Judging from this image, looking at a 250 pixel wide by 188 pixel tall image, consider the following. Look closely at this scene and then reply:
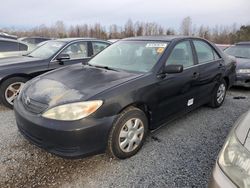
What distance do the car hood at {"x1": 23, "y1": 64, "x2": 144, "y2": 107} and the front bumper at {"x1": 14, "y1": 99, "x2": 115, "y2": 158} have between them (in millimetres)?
242

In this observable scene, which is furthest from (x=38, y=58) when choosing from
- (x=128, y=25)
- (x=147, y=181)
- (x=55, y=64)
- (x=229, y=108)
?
(x=128, y=25)

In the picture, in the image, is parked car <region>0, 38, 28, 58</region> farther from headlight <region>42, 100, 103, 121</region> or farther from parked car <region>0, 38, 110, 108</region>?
headlight <region>42, 100, 103, 121</region>

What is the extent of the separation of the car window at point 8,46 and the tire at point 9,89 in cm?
277

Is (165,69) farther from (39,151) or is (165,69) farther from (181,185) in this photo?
(39,151)

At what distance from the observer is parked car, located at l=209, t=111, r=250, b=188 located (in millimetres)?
1405

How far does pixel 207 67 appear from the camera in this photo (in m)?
4.21

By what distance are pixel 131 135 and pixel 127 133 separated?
0.25 feet

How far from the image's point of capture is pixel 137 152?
3090 mm

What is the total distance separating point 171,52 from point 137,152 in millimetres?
1519

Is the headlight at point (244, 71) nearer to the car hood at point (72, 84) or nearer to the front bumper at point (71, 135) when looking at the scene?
the car hood at point (72, 84)

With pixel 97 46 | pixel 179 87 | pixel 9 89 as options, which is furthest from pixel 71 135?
pixel 97 46

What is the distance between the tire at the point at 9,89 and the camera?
4504 millimetres

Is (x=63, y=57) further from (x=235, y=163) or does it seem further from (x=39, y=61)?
(x=235, y=163)

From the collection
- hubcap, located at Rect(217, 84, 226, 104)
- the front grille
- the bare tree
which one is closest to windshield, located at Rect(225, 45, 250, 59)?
hubcap, located at Rect(217, 84, 226, 104)
